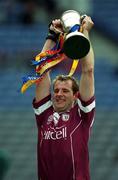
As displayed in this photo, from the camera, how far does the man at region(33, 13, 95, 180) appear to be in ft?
15.1

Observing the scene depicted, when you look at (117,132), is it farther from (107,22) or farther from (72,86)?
(72,86)

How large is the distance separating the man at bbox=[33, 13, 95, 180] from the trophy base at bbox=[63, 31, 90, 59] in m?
0.15

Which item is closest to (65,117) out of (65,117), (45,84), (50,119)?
(65,117)

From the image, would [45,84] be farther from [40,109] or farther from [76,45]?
[76,45]

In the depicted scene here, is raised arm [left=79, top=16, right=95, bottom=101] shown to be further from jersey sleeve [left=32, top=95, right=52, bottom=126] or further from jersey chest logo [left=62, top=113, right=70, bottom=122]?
jersey sleeve [left=32, top=95, right=52, bottom=126]

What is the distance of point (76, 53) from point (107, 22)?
22.2 feet

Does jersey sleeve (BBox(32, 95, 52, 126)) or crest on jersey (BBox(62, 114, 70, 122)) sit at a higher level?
jersey sleeve (BBox(32, 95, 52, 126))

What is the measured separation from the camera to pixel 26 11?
10969 mm

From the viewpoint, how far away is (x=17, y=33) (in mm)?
10773

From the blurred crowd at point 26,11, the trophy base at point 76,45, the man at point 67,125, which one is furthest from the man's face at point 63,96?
the blurred crowd at point 26,11

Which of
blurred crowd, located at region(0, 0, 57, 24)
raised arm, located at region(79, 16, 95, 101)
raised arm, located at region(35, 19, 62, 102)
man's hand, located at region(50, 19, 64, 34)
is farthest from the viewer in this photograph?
blurred crowd, located at region(0, 0, 57, 24)

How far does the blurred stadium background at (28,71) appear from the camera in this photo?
8.94 metres

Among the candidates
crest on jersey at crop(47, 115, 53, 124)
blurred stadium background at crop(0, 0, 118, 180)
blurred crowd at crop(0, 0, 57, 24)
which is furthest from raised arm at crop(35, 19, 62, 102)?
blurred crowd at crop(0, 0, 57, 24)

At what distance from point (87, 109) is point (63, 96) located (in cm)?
17
